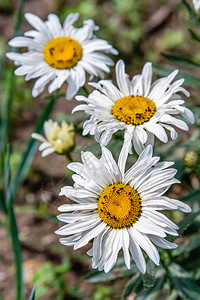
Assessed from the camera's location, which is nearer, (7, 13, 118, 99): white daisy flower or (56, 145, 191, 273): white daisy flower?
(56, 145, 191, 273): white daisy flower

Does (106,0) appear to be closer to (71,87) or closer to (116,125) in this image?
(71,87)

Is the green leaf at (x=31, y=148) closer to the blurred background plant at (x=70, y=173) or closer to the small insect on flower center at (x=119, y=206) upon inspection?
the blurred background plant at (x=70, y=173)

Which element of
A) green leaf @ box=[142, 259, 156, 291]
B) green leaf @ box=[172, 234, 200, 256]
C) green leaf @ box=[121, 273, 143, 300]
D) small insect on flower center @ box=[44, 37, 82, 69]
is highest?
small insect on flower center @ box=[44, 37, 82, 69]

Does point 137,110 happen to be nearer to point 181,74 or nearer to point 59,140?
point 59,140

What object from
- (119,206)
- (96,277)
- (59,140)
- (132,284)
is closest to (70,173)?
(59,140)

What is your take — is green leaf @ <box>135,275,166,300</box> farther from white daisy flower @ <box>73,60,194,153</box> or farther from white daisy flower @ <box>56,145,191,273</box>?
white daisy flower @ <box>73,60,194,153</box>

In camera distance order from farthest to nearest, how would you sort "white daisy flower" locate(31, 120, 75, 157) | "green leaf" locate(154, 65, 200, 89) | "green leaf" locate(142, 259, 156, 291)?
"green leaf" locate(154, 65, 200, 89), "white daisy flower" locate(31, 120, 75, 157), "green leaf" locate(142, 259, 156, 291)

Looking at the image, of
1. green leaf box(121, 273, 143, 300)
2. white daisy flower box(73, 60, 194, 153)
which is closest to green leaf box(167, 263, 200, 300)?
green leaf box(121, 273, 143, 300)
